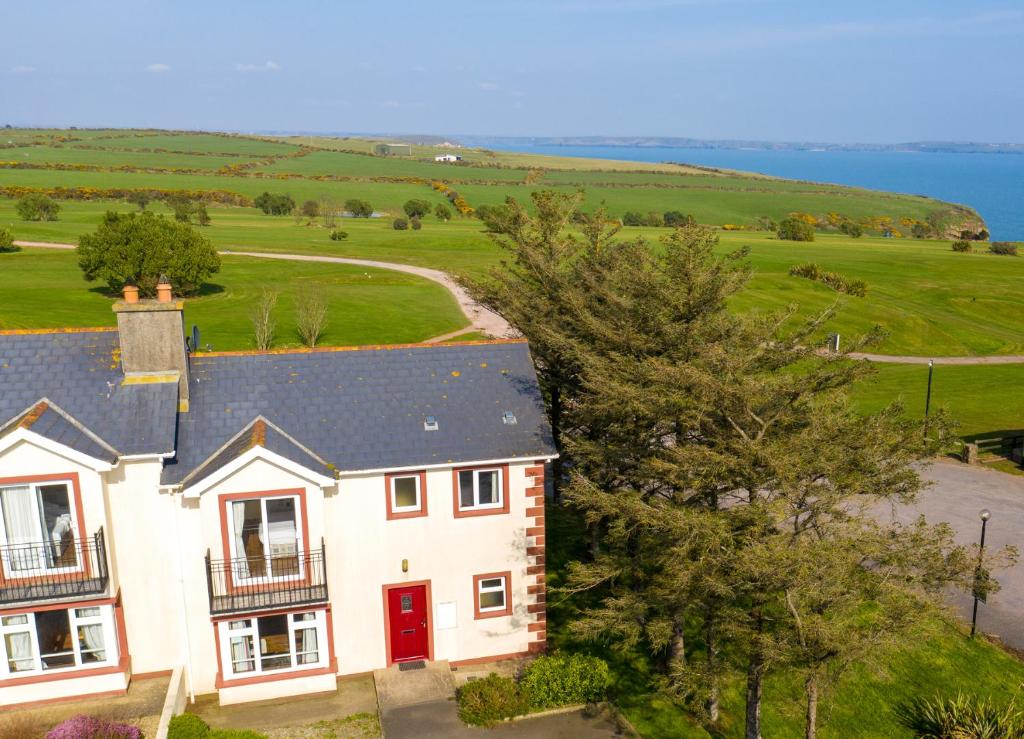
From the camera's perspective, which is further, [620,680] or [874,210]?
[874,210]

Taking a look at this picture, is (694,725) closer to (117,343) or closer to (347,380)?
(347,380)

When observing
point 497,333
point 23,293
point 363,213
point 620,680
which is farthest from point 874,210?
point 620,680

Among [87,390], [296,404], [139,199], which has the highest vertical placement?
[139,199]

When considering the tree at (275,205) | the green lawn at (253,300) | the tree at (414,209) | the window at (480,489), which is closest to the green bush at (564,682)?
the window at (480,489)

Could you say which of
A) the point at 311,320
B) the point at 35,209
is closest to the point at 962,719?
the point at 311,320

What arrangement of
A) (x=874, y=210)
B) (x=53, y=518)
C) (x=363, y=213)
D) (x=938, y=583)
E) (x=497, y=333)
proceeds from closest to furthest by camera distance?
1. (x=938, y=583)
2. (x=53, y=518)
3. (x=497, y=333)
4. (x=363, y=213)
5. (x=874, y=210)

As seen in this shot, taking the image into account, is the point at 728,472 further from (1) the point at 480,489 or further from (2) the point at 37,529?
(2) the point at 37,529

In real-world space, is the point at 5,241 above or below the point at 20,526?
above
